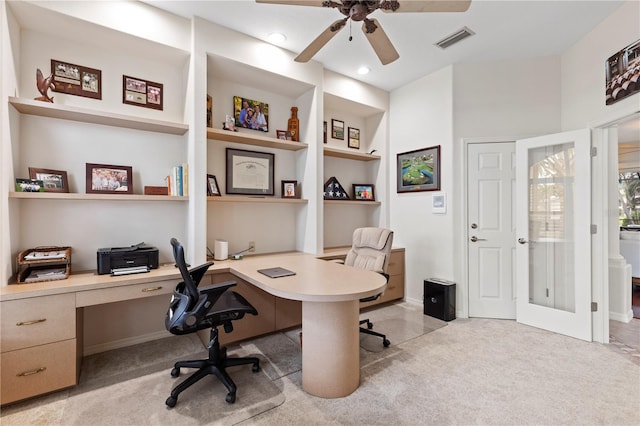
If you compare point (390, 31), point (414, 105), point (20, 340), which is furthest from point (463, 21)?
point (20, 340)

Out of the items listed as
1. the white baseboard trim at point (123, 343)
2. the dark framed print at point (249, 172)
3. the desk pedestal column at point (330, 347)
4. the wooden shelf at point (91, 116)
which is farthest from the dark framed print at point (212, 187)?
the desk pedestal column at point (330, 347)

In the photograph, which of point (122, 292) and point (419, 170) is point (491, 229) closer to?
point (419, 170)

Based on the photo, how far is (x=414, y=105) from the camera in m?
4.05

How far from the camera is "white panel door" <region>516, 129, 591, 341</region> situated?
2.93m

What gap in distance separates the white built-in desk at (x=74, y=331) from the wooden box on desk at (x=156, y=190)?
2.93ft

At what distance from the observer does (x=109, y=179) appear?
103 inches

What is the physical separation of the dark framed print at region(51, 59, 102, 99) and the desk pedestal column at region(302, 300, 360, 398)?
2.65 meters

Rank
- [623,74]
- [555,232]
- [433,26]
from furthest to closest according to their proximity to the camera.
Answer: [555,232]
[433,26]
[623,74]

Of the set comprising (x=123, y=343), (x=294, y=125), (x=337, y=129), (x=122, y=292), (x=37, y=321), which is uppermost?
(x=337, y=129)

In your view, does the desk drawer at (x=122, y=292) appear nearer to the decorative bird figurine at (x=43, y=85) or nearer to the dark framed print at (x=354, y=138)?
the decorative bird figurine at (x=43, y=85)

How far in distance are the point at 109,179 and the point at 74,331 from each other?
1269mm

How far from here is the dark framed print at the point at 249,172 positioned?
334cm

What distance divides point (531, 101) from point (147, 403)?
4.63m

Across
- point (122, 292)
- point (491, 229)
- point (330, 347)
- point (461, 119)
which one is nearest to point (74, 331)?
point (122, 292)
